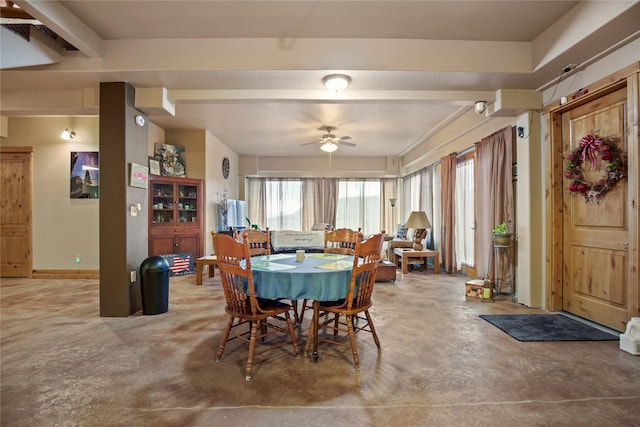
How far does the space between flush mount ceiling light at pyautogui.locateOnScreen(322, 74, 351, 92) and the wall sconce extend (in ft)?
15.8

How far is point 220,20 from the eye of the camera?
2.92 metres

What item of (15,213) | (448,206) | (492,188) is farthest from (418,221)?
(15,213)

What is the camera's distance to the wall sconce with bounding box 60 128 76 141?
5402 millimetres

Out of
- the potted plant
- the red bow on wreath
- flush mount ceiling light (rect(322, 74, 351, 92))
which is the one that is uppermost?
flush mount ceiling light (rect(322, 74, 351, 92))

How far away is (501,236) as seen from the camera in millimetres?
4145

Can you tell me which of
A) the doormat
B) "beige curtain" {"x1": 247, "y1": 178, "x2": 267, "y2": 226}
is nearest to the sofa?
the doormat

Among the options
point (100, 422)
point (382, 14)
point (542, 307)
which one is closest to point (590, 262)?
point (542, 307)

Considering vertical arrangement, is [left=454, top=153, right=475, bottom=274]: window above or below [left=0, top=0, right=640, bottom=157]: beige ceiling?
below

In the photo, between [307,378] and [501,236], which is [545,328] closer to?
[501,236]

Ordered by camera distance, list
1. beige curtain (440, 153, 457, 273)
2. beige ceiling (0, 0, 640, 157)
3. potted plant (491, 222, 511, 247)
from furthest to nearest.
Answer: beige curtain (440, 153, 457, 273) → potted plant (491, 222, 511, 247) → beige ceiling (0, 0, 640, 157)

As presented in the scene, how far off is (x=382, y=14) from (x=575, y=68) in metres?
2.10

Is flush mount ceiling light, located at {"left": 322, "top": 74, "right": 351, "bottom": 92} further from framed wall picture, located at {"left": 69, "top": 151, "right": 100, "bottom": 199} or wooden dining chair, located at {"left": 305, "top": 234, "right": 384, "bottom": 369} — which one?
framed wall picture, located at {"left": 69, "top": 151, "right": 100, "bottom": 199}

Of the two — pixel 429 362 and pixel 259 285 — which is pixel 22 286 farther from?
pixel 429 362

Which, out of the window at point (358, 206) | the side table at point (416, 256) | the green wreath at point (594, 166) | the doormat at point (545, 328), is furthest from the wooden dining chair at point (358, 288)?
the window at point (358, 206)
